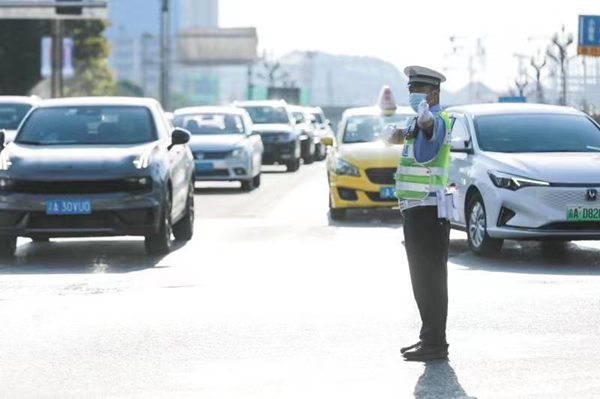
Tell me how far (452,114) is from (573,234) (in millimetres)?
3093

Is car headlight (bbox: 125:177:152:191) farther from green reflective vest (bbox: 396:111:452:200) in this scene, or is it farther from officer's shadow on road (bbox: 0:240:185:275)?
green reflective vest (bbox: 396:111:452:200)

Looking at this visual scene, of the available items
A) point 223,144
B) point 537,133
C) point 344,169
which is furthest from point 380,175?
point 223,144

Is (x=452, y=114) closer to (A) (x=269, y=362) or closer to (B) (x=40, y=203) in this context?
(B) (x=40, y=203)

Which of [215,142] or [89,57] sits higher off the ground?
[89,57]

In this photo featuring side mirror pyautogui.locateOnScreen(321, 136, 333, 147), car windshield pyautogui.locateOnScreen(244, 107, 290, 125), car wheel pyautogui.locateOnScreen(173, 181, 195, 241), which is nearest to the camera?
car wheel pyautogui.locateOnScreen(173, 181, 195, 241)

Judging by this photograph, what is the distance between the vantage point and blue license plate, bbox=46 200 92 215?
568 inches

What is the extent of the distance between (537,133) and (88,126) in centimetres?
480

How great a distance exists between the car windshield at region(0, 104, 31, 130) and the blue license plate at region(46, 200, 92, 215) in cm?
1519

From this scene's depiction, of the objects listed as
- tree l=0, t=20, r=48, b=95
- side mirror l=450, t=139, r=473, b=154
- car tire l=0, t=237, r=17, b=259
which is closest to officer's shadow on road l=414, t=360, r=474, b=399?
side mirror l=450, t=139, r=473, b=154

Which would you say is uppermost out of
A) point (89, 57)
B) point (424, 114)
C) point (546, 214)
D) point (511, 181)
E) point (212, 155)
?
point (424, 114)

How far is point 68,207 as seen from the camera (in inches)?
568

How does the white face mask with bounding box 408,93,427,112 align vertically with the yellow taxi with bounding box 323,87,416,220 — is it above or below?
above

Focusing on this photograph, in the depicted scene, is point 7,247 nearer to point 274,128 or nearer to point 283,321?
point 283,321

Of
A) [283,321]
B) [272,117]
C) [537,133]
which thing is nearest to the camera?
[283,321]
